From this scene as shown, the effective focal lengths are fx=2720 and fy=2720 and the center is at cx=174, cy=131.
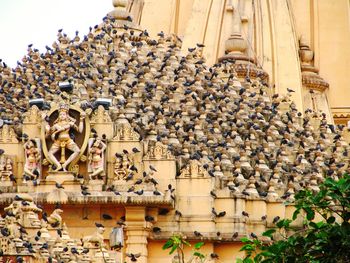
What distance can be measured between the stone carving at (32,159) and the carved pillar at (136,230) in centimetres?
239

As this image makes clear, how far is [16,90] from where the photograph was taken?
70.8 m

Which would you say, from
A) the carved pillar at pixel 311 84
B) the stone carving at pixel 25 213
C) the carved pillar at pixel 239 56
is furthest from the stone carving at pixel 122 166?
the carved pillar at pixel 311 84

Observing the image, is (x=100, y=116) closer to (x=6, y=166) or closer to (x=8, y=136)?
(x=8, y=136)

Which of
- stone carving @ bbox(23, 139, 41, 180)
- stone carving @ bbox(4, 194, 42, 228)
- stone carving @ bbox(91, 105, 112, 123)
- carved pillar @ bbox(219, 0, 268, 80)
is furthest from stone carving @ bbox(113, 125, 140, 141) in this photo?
carved pillar @ bbox(219, 0, 268, 80)

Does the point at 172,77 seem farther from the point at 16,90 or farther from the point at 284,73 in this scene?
the point at 284,73

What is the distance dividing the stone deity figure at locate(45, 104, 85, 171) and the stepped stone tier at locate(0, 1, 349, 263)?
24 mm

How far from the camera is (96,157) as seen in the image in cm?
6506

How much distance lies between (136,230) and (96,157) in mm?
1998

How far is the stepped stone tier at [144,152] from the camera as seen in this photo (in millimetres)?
64938

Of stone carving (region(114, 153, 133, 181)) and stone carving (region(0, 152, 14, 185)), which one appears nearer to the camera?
stone carving (region(114, 153, 133, 181))

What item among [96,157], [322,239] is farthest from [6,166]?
[322,239]

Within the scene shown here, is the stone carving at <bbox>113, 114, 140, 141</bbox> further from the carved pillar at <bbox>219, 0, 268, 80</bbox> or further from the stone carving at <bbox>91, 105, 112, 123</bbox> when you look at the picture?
the carved pillar at <bbox>219, 0, 268, 80</bbox>

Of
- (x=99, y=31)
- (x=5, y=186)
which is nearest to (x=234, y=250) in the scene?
(x=5, y=186)

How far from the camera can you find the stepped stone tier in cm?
6494
